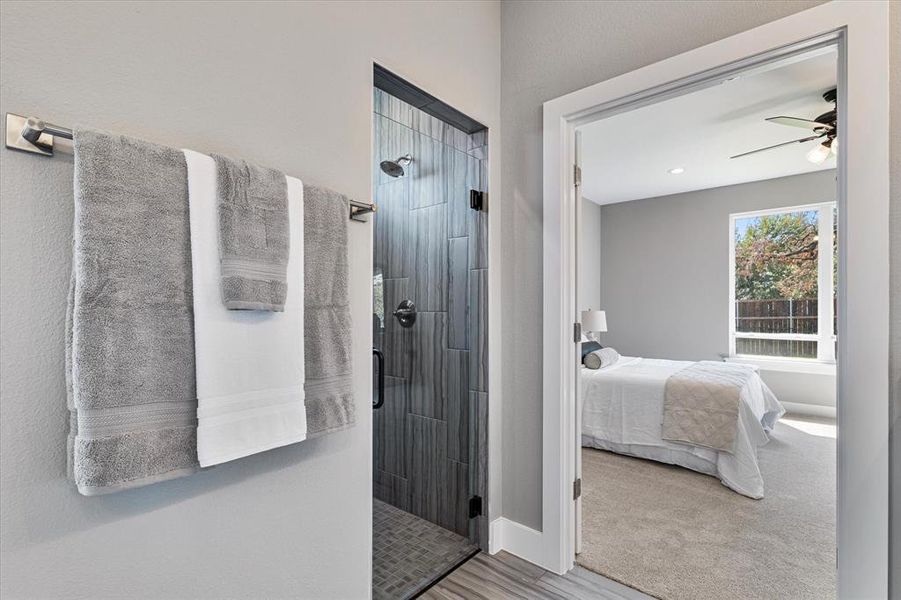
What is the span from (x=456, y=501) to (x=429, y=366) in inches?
26.1

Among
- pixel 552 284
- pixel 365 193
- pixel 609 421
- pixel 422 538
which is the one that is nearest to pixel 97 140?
pixel 365 193

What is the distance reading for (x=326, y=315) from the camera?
1.29 m

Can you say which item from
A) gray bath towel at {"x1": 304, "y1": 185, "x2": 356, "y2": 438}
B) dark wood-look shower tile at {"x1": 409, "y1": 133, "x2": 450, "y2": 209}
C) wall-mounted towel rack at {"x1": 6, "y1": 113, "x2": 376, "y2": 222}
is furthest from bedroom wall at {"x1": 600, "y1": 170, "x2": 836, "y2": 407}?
wall-mounted towel rack at {"x1": 6, "y1": 113, "x2": 376, "y2": 222}

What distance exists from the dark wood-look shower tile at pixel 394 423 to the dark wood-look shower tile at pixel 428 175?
0.88 m

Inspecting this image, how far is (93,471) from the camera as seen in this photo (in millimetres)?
838

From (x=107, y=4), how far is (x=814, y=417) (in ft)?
20.4

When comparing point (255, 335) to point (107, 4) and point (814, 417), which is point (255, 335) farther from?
point (814, 417)

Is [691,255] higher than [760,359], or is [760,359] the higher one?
[691,255]

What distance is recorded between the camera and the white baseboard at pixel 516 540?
1.96 metres

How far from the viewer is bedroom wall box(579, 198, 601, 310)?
5976 mm

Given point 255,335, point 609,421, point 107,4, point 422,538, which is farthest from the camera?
point 609,421

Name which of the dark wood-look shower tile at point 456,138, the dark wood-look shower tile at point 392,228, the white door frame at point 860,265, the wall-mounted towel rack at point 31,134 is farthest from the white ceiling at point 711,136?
the wall-mounted towel rack at point 31,134

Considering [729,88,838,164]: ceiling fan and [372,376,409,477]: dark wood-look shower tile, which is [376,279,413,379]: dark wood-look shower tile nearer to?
[372,376,409,477]: dark wood-look shower tile

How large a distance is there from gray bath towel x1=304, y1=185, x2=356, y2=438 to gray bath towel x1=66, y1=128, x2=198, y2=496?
0.31 meters
